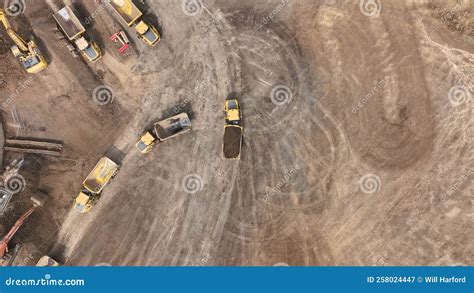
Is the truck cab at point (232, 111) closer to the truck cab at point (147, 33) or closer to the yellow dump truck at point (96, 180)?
the truck cab at point (147, 33)

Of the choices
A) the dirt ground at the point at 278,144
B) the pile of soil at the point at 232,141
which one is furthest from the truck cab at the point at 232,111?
the dirt ground at the point at 278,144

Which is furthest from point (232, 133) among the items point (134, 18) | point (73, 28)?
point (73, 28)

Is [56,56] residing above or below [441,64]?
above

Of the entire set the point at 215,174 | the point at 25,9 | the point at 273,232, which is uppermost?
the point at 25,9

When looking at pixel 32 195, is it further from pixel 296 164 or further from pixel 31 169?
pixel 296 164

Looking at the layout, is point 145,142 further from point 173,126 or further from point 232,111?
point 232,111

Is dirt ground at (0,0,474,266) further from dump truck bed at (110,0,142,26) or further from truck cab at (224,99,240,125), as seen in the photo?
dump truck bed at (110,0,142,26)

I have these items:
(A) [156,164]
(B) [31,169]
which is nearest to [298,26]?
(A) [156,164]
